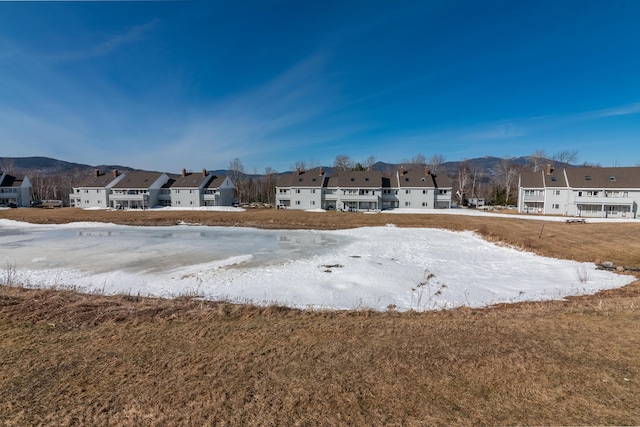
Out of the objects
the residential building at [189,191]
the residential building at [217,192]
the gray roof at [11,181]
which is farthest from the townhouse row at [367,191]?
the gray roof at [11,181]

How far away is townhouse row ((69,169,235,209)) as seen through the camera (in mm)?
57656

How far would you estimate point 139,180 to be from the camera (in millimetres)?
60438

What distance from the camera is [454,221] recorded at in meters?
34.9

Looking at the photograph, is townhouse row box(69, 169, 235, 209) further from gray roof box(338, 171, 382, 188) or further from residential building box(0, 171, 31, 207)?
gray roof box(338, 171, 382, 188)

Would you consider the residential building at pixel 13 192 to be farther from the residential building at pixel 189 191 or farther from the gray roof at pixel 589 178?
the gray roof at pixel 589 178

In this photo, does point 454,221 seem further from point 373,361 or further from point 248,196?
point 248,196

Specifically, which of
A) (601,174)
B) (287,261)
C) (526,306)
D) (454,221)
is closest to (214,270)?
(287,261)

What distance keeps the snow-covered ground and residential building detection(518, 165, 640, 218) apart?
3373 cm

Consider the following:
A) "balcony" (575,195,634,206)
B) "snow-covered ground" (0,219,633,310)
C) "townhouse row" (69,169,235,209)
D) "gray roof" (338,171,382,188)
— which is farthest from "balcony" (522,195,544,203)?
"townhouse row" (69,169,235,209)

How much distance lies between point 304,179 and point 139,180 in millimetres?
34292

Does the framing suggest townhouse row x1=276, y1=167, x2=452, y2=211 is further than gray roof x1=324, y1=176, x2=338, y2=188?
No

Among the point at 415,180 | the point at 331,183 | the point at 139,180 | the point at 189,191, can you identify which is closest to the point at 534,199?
the point at 415,180

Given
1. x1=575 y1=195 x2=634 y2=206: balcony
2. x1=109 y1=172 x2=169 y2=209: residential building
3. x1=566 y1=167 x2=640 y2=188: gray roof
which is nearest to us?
x1=575 y1=195 x2=634 y2=206: balcony

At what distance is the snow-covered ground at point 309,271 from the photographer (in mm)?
10820
